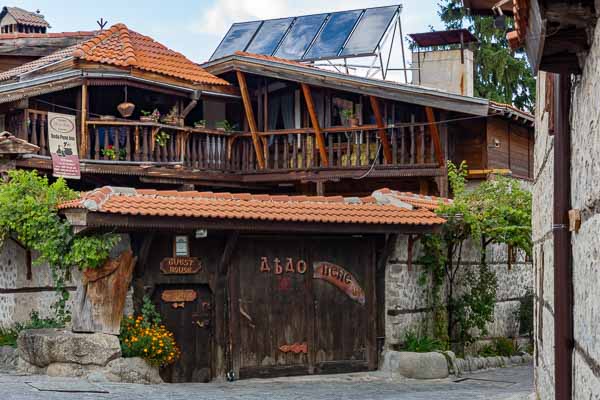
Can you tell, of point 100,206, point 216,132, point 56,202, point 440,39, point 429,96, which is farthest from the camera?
point 440,39

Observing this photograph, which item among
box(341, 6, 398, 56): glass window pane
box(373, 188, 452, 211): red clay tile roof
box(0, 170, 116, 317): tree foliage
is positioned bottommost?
box(0, 170, 116, 317): tree foliage

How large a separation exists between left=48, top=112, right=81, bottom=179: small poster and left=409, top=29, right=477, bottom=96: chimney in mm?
8503

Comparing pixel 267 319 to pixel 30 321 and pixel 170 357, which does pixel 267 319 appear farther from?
pixel 30 321

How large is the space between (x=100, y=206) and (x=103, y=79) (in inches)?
345

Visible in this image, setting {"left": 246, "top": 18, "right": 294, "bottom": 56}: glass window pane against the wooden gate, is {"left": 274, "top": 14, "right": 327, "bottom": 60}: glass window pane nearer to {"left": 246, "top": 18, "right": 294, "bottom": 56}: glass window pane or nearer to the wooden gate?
{"left": 246, "top": 18, "right": 294, "bottom": 56}: glass window pane

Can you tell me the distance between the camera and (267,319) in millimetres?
15078

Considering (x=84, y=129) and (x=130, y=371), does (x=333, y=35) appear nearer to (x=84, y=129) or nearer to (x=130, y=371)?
(x=84, y=129)

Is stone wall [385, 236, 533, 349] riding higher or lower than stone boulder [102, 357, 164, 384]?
higher

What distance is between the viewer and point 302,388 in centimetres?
1402

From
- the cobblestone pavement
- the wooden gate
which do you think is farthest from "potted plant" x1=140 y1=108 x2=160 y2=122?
the cobblestone pavement

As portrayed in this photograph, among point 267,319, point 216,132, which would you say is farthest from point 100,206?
point 216,132

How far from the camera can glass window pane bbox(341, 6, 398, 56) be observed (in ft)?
78.1

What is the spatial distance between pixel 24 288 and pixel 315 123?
31.8 feet

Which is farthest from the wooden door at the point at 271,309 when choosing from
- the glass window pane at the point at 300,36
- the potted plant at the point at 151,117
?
the glass window pane at the point at 300,36
